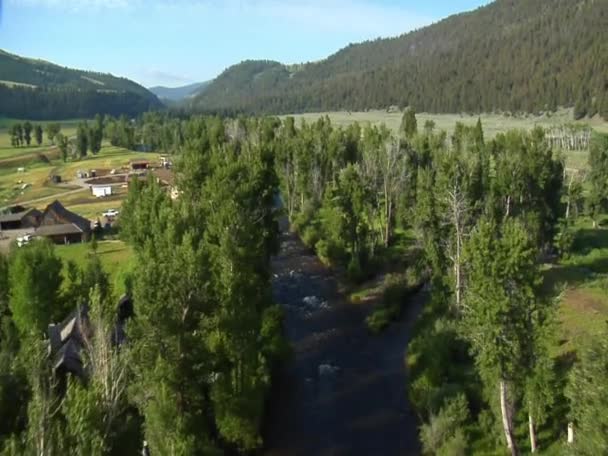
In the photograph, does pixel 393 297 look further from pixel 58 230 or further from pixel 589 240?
pixel 58 230

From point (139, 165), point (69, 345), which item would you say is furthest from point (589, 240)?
point (139, 165)

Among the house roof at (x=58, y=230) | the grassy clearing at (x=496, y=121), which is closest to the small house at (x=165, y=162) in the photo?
the house roof at (x=58, y=230)

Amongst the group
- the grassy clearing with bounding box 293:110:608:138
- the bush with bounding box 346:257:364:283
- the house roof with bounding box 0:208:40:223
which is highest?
the grassy clearing with bounding box 293:110:608:138

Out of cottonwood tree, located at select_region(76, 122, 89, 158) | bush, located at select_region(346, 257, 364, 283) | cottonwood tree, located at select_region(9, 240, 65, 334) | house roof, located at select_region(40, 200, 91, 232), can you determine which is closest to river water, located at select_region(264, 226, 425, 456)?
bush, located at select_region(346, 257, 364, 283)

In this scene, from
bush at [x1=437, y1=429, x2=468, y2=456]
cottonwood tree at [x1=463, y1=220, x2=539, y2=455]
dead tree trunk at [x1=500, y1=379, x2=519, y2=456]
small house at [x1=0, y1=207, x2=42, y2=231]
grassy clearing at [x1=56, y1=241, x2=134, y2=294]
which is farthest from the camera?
small house at [x1=0, y1=207, x2=42, y2=231]

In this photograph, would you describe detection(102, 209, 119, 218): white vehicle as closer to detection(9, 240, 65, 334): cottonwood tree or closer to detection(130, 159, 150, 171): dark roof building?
detection(130, 159, 150, 171): dark roof building

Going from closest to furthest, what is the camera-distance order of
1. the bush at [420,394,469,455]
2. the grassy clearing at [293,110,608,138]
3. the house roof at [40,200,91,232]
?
the bush at [420,394,469,455], the house roof at [40,200,91,232], the grassy clearing at [293,110,608,138]

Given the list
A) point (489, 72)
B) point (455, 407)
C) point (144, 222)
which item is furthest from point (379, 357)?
point (489, 72)
